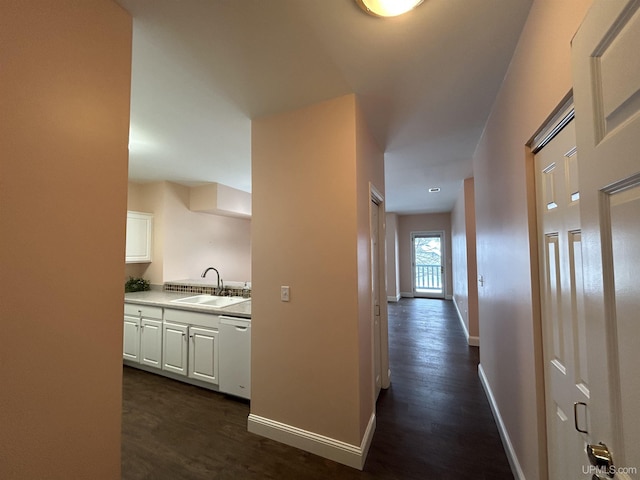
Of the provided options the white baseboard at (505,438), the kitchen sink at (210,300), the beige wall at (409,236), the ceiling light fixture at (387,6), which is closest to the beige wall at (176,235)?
the kitchen sink at (210,300)

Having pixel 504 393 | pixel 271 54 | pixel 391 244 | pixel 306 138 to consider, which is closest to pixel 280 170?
pixel 306 138

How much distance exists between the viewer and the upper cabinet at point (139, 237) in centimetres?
373

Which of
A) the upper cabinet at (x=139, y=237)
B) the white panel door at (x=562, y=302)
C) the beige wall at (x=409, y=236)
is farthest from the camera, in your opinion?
the beige wall at (x=409, y=236)

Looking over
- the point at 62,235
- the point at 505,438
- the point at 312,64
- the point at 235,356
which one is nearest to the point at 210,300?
the point at 235,356

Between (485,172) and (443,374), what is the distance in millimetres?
2369

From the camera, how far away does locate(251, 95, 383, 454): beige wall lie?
5.86ft

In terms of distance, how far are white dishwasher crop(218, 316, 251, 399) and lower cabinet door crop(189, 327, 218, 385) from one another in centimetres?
11

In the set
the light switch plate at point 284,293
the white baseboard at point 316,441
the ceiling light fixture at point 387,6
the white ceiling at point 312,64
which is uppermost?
the white ceiling at point 312,64

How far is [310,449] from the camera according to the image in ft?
6.08

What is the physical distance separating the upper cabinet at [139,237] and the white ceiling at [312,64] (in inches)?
62.1

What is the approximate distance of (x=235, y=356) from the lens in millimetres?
2520

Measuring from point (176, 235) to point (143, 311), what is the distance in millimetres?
1401

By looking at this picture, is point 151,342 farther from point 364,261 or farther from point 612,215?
point 612,215

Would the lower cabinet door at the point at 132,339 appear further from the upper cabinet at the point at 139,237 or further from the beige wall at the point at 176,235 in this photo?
the upper cabinet at the point at 139,237
